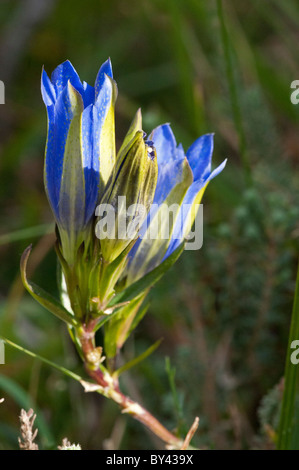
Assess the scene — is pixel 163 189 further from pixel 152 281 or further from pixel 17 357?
pixel 17 357

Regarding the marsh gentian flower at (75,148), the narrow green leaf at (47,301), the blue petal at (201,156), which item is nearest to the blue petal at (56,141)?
the marsh gentian flower at (75,148)

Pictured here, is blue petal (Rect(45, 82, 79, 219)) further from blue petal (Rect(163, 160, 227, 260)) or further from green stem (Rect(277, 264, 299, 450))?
green stem (Rect(277, 264, 299, 450))

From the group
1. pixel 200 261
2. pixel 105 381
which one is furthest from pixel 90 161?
pixel 200 261

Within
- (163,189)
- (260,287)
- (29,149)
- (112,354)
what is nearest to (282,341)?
(260,287)

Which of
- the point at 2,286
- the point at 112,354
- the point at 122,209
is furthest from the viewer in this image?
the point at 2,286

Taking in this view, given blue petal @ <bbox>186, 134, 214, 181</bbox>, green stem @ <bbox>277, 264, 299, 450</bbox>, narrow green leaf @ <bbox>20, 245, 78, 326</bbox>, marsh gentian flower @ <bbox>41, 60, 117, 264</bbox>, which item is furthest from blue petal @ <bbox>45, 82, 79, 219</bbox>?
green stem @ <bbox>277, 264, 299, 450</bbox>

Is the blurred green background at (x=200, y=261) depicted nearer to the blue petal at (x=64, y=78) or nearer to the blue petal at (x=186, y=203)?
the blue petal at (x=186, y=203)

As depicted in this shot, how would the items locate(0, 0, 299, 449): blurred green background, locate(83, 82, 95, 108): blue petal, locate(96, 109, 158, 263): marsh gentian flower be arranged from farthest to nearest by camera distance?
locate(0, 0, 299, 449): blurred green background < locate(83, 82, 95, 108): blue petal < locate(96, 109, 158, 263): marsh gentian flower
